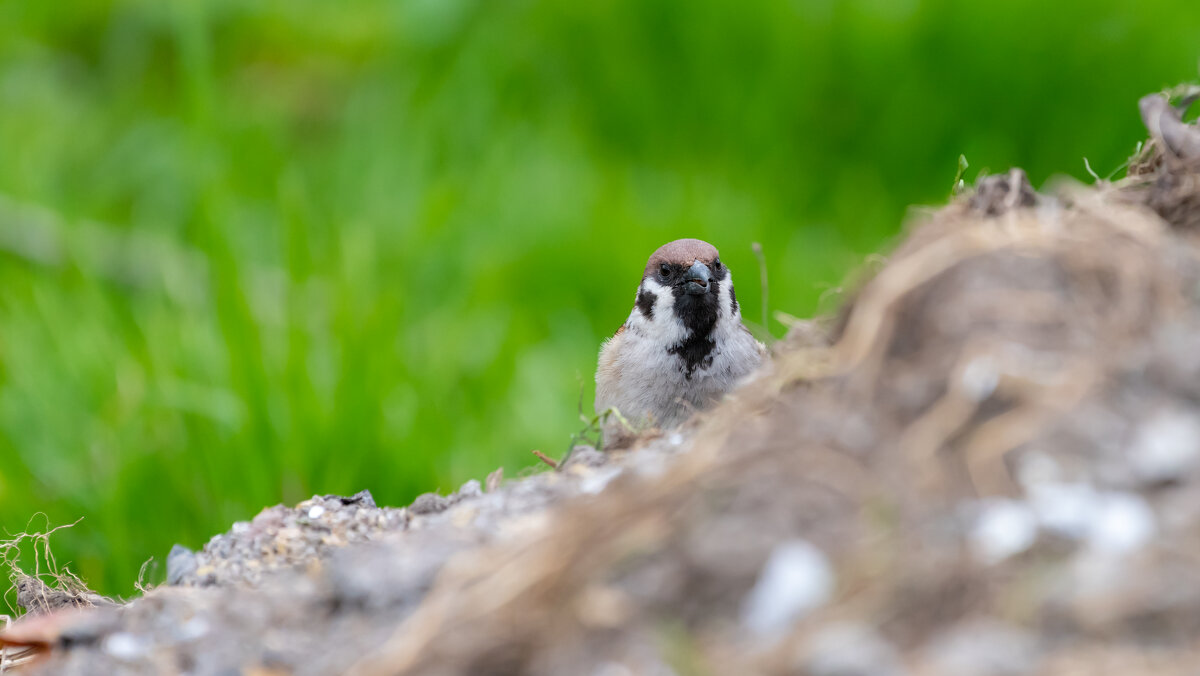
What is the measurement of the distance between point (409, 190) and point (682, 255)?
10.4 ft

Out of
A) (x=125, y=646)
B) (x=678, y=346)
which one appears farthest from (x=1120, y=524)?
(x=678, y=346)

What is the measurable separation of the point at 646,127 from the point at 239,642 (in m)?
5.85

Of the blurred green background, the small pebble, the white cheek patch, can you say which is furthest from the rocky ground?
the blurred green background

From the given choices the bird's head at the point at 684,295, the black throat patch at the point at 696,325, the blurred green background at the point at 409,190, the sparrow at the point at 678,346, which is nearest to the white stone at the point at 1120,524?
the sparrow at the point at 678,346

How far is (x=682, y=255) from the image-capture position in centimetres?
413

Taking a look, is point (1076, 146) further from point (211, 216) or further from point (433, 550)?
point (433, 550)

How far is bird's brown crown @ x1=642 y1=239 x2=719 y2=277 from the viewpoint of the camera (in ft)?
13.5

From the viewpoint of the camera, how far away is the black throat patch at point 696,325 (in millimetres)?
3822

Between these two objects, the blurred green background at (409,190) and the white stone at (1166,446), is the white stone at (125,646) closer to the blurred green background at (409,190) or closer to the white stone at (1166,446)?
the white stone at (1166,446)

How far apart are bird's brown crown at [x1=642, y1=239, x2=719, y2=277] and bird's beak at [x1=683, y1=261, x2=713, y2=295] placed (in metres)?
0.06

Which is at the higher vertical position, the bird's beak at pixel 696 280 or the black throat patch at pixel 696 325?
the bird's beak at pixel 696 280

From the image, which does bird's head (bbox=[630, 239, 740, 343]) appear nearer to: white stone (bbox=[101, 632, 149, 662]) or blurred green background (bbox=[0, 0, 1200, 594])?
blurred green background (bbox=[0, 0, 1200, 594])

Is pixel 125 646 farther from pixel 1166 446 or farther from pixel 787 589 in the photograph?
pixel 1166 446

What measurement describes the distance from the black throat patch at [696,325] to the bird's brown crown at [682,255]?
102 millimetres
